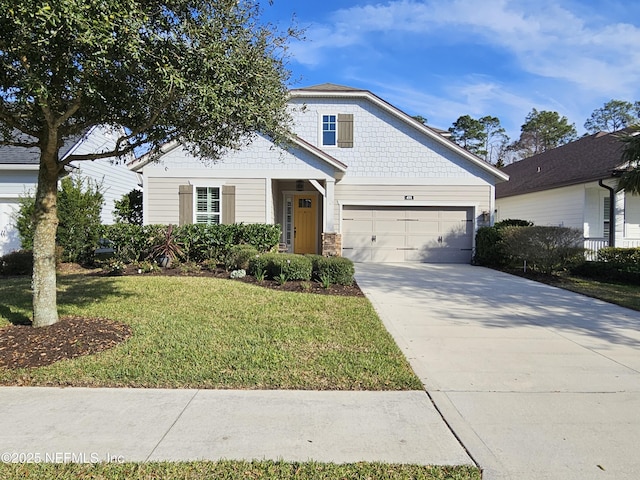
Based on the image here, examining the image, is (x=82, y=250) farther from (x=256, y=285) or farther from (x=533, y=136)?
(x=533, y=136)

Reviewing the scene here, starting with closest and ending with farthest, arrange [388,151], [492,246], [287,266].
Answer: [287,266], [492,246], [388,151]

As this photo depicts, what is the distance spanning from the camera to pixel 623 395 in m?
3.96

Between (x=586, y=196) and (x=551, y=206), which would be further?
(x=551, y=206)

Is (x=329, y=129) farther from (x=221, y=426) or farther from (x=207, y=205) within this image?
(x=221, y=426)

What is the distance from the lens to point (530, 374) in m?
4.51

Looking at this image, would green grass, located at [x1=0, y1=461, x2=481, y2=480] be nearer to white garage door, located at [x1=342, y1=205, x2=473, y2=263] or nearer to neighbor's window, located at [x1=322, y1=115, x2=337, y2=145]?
white garage door, located at [x1=342, y1=205, x2=473, y2=263]

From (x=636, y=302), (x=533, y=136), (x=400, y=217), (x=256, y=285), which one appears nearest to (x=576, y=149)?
(x=400, y=217)

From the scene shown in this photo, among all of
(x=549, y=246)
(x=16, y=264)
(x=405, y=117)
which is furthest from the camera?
(x=405, y=117)

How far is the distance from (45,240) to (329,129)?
39.4ft

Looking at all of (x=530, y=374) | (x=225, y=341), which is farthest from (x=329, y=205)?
(x=530, y=374)

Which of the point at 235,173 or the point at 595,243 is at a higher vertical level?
the point at 235,173

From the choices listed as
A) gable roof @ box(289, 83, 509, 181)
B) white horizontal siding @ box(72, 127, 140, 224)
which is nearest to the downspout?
gable roof @ box(289, 83, 509, 181)

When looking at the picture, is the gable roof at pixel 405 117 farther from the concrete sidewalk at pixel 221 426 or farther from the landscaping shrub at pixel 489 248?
the concrete sidewalk at pixel 221 426

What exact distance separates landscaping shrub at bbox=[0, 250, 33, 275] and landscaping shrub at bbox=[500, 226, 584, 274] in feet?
48.0
